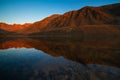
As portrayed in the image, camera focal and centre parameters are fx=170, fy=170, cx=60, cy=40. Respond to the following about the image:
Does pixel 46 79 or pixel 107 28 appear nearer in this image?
pixel 46 79

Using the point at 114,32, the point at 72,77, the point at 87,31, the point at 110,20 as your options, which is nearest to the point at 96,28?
the point at 87,31

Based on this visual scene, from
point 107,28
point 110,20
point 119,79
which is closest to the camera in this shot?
point 119,79

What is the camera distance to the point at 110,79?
13.1m

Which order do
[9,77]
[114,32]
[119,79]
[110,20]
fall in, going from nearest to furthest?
1. [119,79]
2. [9,77]
3. [114,32]
4. [110,20]

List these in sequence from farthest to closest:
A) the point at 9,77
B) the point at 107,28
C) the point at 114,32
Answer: the point at 107,28 < the point at 114,32 < the point at 9,77

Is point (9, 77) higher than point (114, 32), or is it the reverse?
point (9, 77)

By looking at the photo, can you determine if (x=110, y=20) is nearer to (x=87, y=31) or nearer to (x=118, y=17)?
(x=118, y=17)

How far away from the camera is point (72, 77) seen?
1377cm

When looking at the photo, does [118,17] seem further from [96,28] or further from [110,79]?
[110,79]

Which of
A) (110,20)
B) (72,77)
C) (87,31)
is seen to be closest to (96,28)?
(87,31)

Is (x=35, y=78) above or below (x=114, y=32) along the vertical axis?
above

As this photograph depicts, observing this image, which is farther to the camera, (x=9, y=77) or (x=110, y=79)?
(x=9, y=77)

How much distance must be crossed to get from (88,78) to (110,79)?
1671mm

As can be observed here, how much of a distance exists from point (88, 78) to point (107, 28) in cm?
15374
